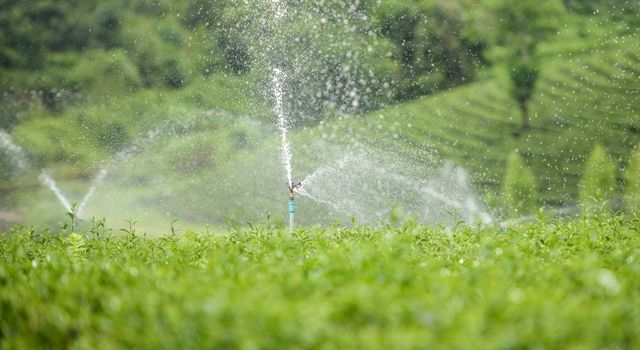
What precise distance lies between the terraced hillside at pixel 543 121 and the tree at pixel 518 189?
1.60ft

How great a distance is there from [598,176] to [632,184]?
1.14 m

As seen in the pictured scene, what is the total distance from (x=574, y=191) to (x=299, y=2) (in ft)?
25.8

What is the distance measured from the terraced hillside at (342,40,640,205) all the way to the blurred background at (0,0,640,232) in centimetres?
4

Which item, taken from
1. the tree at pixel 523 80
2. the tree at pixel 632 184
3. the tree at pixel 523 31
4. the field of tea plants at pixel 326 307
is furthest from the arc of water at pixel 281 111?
the field of tea plants at pixel 326 307

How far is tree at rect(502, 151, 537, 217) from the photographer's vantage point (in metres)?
16.1

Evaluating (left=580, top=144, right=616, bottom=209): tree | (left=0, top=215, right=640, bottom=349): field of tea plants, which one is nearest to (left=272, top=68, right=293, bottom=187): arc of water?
(left=580, top=144, right=616, bottom=209): tree

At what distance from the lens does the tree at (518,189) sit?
16094 mm

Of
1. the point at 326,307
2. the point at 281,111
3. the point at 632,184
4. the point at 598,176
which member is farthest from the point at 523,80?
the point at 326,307

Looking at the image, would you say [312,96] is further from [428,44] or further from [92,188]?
[92,188]

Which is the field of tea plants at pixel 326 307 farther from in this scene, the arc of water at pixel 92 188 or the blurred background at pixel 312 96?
the blurred background at pixel 312 96

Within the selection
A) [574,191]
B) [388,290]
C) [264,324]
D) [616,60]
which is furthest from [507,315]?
[616,60]

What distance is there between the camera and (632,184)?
1609 cm

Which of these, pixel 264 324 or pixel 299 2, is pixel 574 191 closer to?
pixel 299 2

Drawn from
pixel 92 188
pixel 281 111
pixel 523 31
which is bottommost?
pixel 92 188
